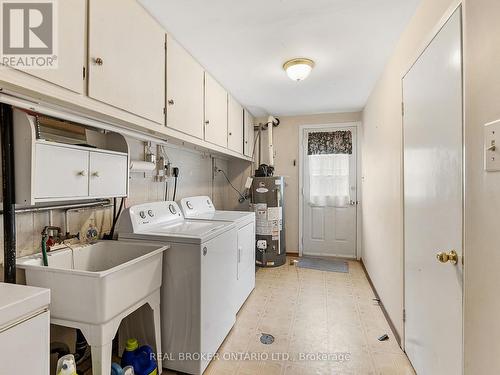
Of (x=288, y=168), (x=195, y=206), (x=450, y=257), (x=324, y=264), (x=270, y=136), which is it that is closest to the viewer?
(x=450, y=257)

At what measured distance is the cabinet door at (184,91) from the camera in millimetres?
1799

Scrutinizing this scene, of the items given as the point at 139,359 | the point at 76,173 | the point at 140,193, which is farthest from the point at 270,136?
the point at 139,359

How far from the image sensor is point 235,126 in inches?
126

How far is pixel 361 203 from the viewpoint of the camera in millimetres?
3896

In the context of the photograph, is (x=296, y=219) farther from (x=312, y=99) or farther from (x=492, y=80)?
(x=492, y=80)

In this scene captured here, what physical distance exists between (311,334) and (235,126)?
234cm

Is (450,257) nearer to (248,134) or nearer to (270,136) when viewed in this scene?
(248,134)

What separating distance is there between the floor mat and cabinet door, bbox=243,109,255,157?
71.0 inches

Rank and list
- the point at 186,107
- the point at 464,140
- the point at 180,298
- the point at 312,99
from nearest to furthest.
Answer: the point at 464,140, the point at 180,298, the point at 186,107, the point at 312,99

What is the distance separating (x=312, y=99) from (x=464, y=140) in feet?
8.24

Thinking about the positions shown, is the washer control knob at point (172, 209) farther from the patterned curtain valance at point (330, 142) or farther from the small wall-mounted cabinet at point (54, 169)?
the patterned curtain valance at point (330, 142)

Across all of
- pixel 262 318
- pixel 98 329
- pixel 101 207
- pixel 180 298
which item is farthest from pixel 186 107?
pixel 262 318

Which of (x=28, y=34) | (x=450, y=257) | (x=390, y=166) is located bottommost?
(x=450, y=257)

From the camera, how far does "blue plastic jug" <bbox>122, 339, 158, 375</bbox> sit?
1.49 meters
